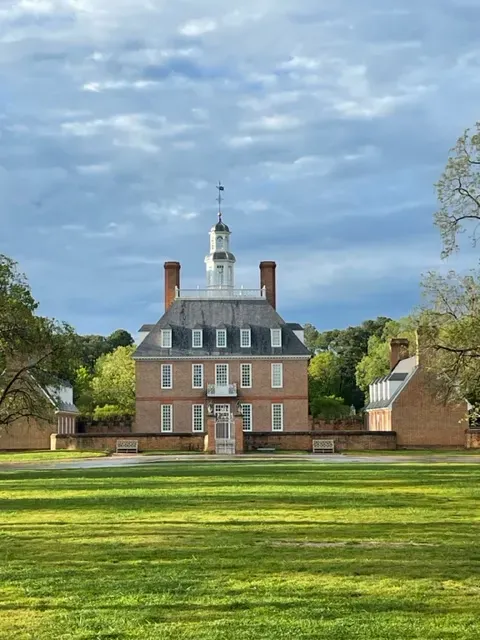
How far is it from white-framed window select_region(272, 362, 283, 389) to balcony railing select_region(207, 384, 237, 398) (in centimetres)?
279

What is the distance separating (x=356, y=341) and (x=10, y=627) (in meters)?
118

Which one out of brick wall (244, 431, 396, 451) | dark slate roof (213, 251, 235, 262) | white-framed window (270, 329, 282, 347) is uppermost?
A: dark slate roof (213, 251, 235, 262)

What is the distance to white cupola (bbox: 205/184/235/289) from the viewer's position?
8312 centimetres

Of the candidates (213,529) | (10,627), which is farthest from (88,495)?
(10,627)

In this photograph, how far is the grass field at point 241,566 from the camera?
25.3 feet

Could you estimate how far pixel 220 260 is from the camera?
3280 inches

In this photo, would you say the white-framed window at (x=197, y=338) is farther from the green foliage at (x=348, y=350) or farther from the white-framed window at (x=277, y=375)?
the green foliage at (x=348, y=350)

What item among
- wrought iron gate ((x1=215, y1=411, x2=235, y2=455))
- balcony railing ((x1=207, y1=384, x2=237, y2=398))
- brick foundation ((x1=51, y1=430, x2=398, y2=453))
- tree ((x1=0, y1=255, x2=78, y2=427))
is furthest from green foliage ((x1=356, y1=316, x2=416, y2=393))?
tree ((x1=0, y1=255, x2=78, y2=427))

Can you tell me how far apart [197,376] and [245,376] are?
336cm

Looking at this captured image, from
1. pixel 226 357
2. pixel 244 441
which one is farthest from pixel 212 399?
Result: pixel 244 441

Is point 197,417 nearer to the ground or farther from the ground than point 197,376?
nearer to the ground

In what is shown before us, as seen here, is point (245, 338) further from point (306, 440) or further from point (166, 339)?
point (306, 440)

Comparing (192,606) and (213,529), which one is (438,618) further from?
(213,529)

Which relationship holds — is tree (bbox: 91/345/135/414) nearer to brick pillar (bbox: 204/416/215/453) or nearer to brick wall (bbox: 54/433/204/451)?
brick wall (bbox: 54/433/204/451)
